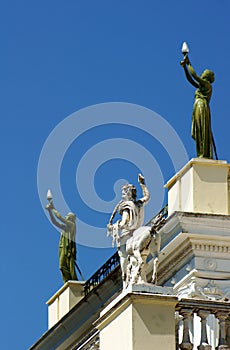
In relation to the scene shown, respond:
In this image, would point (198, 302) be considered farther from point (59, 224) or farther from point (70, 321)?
point (59, 224)

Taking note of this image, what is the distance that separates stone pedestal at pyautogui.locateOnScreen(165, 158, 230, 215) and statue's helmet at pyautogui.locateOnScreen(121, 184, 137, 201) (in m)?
10.4

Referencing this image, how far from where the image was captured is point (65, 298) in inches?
1556

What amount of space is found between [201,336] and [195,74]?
14.1 m

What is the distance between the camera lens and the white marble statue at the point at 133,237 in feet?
58.6

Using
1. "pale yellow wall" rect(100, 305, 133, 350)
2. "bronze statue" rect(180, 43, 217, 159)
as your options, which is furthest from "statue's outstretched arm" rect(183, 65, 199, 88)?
"pale yellow wall" rect(100, 305, 133, 350)

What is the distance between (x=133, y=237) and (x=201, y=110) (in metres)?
13.0

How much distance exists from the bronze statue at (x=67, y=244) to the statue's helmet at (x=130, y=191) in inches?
813

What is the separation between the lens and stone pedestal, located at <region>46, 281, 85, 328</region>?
39.2m

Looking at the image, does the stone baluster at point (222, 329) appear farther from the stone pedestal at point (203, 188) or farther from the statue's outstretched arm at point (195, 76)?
the statue's outstretched arm at point (195, 76)

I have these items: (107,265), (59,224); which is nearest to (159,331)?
(107,265)

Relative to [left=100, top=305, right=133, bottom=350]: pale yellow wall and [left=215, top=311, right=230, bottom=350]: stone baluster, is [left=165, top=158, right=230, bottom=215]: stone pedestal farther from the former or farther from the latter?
[left=215, top=311, right=230, bottom=350]: stone baluster

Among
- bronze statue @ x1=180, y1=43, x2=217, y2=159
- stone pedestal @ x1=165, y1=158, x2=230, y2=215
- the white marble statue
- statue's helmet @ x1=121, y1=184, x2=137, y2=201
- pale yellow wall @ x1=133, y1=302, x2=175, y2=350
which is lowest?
pale yellow wall @ x1=133, y1=302, x2=175, y2=350

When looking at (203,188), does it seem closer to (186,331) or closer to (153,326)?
(186,331)

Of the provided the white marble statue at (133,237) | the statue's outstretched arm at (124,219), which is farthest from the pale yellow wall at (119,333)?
the statue's outstretched arm at (124,219)
